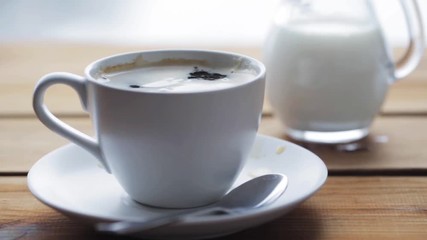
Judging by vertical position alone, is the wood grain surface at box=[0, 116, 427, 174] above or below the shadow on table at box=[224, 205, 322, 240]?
below

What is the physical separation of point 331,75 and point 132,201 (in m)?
0.30

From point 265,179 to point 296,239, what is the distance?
0.24 feet

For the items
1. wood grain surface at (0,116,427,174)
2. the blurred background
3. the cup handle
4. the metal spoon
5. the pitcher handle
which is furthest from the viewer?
the blurred background

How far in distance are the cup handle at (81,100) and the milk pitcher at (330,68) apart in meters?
0.28

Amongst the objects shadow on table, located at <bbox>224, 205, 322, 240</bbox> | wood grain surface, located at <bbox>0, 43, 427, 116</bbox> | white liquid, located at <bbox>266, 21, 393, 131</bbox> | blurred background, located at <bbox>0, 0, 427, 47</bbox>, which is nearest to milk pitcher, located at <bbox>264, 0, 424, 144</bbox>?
white liquid, located at <bbox>266, 21, 393, 131</bbox>

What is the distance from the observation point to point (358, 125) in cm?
82

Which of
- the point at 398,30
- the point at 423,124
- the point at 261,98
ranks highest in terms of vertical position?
the point at 261,98

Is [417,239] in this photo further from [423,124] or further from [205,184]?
[423,124]

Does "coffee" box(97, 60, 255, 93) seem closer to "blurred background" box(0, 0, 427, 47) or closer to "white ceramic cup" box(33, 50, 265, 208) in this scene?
"white ceramic cup" box(33, 50, 265, 208)

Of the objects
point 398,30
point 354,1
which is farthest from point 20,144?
point 398,30

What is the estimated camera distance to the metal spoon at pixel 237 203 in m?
0.50

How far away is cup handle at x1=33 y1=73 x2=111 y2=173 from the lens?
61 cm

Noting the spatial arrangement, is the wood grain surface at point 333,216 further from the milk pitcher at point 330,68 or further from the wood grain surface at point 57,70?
the wood grain surface at point 57,70

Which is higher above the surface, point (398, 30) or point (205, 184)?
point (205, 184)
